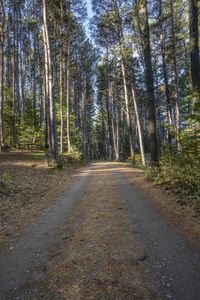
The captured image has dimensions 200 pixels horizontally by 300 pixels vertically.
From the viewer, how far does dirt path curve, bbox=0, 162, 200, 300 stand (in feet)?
9.15

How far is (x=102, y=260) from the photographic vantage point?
3477 mm

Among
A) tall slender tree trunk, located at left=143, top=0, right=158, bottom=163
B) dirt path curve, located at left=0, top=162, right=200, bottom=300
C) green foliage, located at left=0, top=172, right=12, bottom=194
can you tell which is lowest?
dirt path curve, located at left=0, top=162, right=200, bottom=300

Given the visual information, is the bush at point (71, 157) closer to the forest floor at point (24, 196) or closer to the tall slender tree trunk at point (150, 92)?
the forest floor at point (24, 196)

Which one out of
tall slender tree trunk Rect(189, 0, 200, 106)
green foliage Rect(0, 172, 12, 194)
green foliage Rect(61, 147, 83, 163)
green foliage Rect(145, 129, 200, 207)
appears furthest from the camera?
green foliage Rect(61, 147, 83, 163)

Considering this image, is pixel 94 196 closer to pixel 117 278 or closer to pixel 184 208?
pixel 184 208

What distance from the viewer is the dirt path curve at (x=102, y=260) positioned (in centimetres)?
279

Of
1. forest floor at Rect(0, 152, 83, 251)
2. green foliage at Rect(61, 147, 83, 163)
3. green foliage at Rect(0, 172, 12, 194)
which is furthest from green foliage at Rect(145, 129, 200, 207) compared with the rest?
green foliage at Rect(61, 147, 83, 163)

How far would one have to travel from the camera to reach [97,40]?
21.5 m

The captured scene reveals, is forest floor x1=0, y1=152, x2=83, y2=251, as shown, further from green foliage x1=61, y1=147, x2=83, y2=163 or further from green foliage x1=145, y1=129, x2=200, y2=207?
green foliage x1=61, y1=147, x2=83, y2=163

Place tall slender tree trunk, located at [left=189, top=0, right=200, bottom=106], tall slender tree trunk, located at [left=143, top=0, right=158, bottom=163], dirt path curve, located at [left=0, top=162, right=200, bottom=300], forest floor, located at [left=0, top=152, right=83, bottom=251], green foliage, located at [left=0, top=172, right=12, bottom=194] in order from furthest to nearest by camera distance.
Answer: tall slender tree trunk, located at [left=143, top=0, right=158, bottom=163], tall slender tree trunk, located at [left=189, top=0, right=200, bottom=106], green foliage, located at [left=0, top=172, right=12, bottom=194], forest floor, located at [left=0, top=152, right=83, bottom=251], dirt path curve, located at [left=0, top=162, right=200, bottom=300]

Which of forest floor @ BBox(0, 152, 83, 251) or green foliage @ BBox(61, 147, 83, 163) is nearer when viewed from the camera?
forest floor @ BBox(0, 152, 83, 251)

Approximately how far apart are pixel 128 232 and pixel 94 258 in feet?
3.61

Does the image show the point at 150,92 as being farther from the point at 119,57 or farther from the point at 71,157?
the point at 71,157

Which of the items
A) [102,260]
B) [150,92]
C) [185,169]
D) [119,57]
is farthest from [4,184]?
[119,57]
